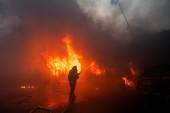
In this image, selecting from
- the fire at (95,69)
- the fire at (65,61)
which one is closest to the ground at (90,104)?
the fire at (95,69)

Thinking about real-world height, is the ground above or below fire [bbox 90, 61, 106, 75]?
below

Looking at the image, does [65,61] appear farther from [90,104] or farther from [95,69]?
[90,104]

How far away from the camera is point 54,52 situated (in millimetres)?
15617

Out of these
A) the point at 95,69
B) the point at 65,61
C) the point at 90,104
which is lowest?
the point at 90,104

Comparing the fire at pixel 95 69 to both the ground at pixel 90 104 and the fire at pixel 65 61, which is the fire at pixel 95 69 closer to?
the fire at pixel 65 61

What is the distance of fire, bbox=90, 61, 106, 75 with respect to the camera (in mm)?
14041

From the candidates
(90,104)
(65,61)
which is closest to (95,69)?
(65,61)

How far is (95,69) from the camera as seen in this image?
15.0m

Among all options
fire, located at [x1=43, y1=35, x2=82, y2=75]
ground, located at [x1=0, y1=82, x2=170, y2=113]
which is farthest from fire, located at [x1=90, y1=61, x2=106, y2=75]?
ground, located at [x1=0, y1=82, x2=170, y2=113]

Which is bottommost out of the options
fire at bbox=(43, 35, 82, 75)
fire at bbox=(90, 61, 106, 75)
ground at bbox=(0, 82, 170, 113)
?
ground at bbox=(0, 82, 170, 113)

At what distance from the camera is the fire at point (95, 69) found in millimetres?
14041

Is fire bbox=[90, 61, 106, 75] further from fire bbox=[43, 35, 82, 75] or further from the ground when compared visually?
the ground

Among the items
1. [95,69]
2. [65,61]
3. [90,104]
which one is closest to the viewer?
[90,104]

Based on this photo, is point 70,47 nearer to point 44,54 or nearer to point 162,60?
point 44,54
